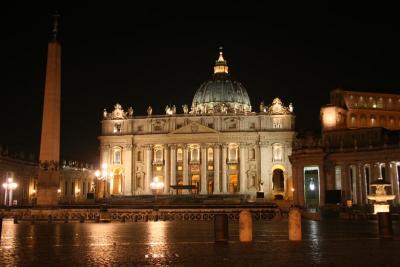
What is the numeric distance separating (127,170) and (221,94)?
28.2m

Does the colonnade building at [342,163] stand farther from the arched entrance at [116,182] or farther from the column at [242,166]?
the arched entrance at [116,182]

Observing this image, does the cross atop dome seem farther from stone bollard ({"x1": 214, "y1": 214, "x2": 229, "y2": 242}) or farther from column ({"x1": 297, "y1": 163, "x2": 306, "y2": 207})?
stone bollard ({"x1": 214, "y1": 214, "x2": 229, "y2": 242})

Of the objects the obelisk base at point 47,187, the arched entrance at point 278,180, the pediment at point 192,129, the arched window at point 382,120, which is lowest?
the obelisk base at point 47,187

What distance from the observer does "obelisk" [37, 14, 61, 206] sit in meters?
32.9

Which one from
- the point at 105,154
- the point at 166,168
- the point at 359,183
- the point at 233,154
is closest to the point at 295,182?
the point at 359,183

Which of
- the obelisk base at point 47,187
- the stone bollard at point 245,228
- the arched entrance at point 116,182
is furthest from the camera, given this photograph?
the arched entrance at point 116,182

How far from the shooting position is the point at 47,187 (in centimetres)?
3419

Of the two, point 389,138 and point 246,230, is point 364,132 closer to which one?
point 389,138

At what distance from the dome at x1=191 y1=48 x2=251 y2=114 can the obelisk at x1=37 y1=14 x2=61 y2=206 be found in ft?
251

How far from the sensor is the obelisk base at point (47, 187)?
33.4 meters

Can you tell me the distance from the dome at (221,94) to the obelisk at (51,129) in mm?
76643

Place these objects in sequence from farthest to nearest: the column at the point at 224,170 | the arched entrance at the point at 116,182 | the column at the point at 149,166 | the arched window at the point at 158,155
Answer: the arched entrance at the point at 116,182 < the arched window at the point at 158,155 < the column at the point at 149,166 < the column at the point at 224,170

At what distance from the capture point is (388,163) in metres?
53.2

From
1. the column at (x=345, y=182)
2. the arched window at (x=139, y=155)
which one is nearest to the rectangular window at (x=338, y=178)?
the column at (x=345, y=182)
